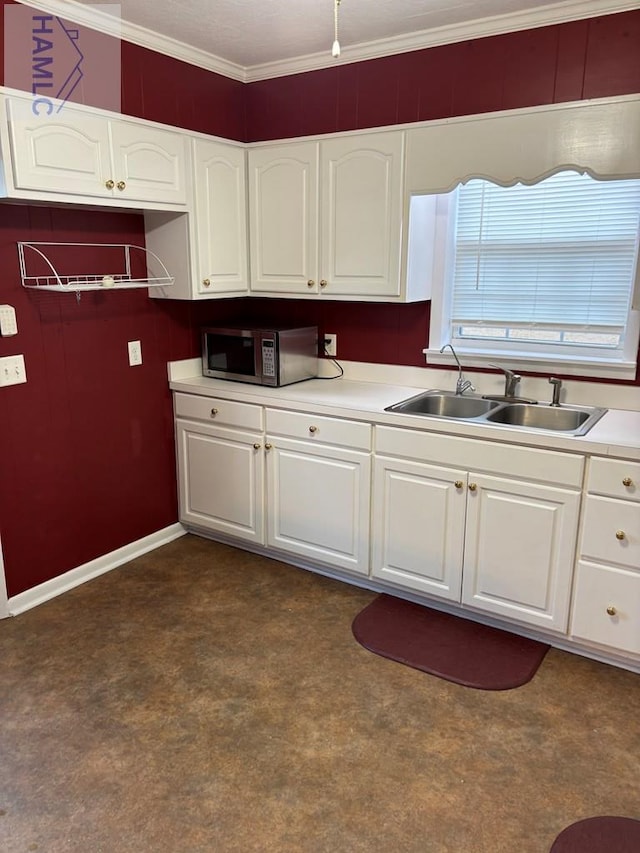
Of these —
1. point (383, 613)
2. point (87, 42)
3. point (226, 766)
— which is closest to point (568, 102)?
point (87, 42)

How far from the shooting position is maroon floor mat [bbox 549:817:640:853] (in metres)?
1.69

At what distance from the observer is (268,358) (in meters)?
3.17

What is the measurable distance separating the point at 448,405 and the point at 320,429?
646 mm

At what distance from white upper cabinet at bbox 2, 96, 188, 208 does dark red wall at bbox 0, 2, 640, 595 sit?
217mm

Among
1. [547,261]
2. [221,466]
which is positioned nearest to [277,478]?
[221,466]

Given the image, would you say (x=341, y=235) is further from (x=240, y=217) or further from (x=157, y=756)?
(x=157, y=756)

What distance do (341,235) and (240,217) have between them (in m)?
0.61

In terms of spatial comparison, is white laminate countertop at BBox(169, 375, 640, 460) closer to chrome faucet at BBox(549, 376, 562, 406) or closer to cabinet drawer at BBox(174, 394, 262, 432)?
cabinet drawer at BBox(174, 394, 262, 432)

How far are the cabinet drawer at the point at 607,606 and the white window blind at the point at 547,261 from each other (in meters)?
1.04

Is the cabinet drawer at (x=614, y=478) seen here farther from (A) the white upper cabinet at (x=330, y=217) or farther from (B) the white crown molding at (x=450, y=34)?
(B) the white crown molding at (x=450, y=34)

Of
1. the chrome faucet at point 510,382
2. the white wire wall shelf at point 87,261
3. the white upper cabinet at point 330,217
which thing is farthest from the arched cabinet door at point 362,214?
the white wire wall shelf at point 87,261

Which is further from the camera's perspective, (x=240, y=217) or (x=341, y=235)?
(x=240, y=217)

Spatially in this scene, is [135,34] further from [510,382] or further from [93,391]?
[510,382]

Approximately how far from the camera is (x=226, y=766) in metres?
1.98
